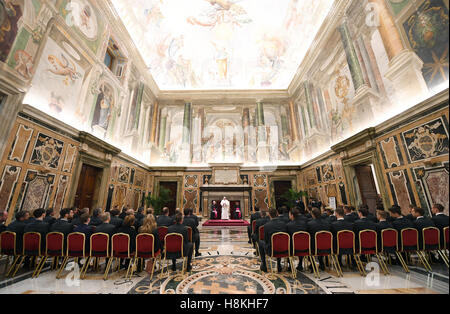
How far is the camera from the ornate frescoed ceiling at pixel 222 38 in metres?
9.70

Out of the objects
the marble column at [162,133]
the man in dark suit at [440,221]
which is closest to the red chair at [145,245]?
the man in dark suit at [440,221]

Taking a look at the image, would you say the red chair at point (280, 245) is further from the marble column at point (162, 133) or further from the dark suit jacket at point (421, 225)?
the marble column at point (162, 133)

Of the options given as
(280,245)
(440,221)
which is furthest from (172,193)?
(440,221)

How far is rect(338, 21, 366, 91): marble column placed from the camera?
7305 mm

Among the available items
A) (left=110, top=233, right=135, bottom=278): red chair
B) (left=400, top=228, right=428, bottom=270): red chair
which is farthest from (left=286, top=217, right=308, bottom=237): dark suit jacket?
(left=110, top=233, right=135, bottom=278): red chair

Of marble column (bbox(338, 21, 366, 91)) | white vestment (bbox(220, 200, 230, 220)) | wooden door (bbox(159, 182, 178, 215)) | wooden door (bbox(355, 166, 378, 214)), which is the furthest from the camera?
wooden door (bbox(159, 182, 178, 215))

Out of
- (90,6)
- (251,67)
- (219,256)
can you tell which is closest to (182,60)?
(251,67)

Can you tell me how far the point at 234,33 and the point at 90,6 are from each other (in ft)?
25.4

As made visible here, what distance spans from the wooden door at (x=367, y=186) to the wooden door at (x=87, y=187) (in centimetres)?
1178

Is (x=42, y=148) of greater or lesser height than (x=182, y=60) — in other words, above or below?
below

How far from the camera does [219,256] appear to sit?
474cm

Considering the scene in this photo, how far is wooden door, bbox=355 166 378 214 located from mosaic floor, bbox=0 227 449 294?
14.2 ft

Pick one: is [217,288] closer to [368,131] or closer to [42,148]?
[42,148]

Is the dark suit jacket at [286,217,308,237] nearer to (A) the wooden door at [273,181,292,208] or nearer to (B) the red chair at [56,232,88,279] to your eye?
(B) the red chair at [56,232,88,279]
